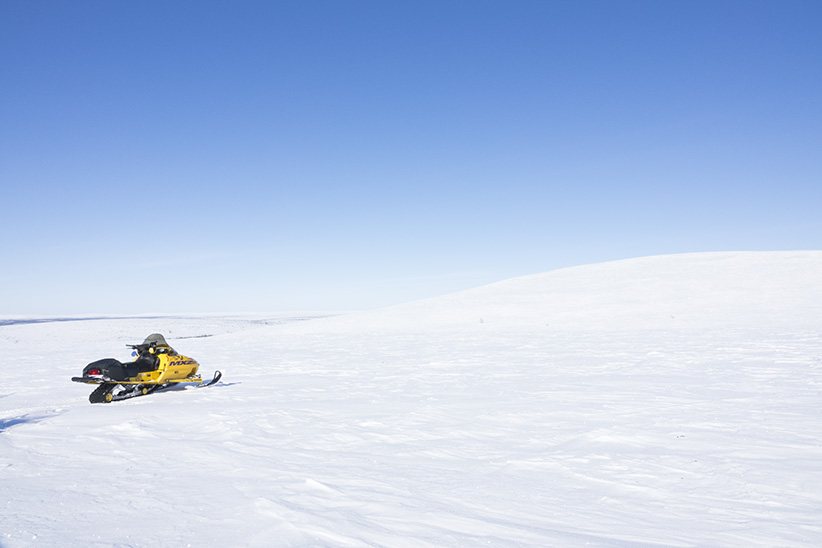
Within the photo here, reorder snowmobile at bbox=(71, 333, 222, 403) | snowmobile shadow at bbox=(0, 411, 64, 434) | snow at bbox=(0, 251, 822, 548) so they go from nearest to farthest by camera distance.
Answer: snow at bbox=(0, 251, 822, 548) < snowmobile shadow at bbox=(0, 411, 64, 434) < snowmobile at bbox=(71, 333, 222, 403)

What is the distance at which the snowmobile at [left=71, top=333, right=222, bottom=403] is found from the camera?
28.2ft

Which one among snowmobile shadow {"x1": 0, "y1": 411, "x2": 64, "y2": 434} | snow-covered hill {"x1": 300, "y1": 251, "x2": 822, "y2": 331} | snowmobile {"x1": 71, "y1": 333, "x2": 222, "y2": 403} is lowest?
snowmobile shadow {"x1": 0, "y1": 411, "x2": 64, "y2": 434}

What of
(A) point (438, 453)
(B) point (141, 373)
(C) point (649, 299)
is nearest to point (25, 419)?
(B) point (141, 373)

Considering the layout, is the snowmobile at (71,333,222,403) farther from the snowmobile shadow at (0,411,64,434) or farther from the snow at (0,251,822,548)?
the snowmobile shadow at (0,411,64,434)

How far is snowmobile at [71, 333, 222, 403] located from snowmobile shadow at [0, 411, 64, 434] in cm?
92

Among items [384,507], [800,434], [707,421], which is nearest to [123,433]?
[384,507]

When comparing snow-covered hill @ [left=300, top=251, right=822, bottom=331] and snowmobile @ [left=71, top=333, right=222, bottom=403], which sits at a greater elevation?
snow-covered hill @ [left=300, top=251, right=822, bottom=331]

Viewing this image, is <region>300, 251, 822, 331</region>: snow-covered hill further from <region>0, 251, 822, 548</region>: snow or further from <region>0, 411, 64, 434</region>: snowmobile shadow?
<region>0, 411, 64, 434</region>: snowmobile shadow

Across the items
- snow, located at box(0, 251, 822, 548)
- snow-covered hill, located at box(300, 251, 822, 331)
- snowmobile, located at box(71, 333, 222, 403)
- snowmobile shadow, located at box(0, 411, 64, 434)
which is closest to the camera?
snow, located at box(0, 251, 822, 548)

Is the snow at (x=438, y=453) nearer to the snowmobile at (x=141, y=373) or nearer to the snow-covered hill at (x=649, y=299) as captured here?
the snowmobile at (x=141, y=373)

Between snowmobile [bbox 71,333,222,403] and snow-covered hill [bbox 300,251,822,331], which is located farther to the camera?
snow-covered hill [bbox 300,251,822,331]

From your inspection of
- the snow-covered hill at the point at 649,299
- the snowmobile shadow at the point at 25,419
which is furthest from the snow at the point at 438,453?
the snow-covered hill at the point at 649,299

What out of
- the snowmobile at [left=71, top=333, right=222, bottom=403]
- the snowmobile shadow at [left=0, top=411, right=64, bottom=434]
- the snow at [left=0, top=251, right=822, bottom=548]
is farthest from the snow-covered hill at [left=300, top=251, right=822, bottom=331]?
the snowmobile shadow at [left=0, top=411, right=64, bottom=434]

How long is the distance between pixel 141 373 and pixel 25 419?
7.37 ft
